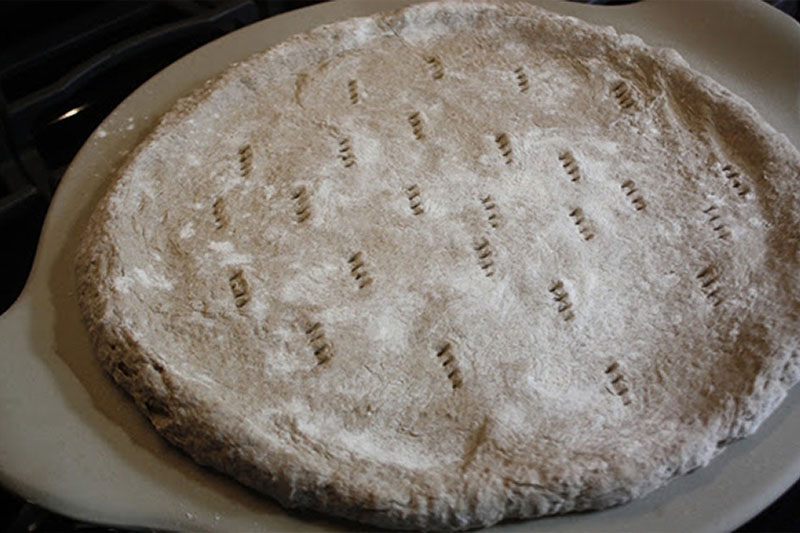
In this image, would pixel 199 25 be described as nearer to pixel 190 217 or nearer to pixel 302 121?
pixel 302 121

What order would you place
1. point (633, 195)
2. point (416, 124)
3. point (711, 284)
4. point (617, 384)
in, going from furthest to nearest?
1. point (416, 124)
2. point (633, 195)
3. point (711, 284)
4. point (617, 384)

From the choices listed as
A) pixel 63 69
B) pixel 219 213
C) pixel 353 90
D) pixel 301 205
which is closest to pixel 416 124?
pixel 353 90

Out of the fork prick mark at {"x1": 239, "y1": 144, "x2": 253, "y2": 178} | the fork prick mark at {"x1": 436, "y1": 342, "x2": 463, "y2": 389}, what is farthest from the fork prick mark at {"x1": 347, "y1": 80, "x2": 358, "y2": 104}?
the fork prick mark at {"x1": 436, "y1": 342, "x2": 463, "y2": 389}

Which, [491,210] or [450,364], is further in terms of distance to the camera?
[491,210]

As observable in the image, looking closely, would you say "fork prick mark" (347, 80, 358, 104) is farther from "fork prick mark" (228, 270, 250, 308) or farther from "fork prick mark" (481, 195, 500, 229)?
"fork prick mark" (228, 270, 250, 308)

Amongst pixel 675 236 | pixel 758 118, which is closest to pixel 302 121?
pixel 675 236

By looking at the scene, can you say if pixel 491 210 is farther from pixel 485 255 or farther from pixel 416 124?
pixel 416 124

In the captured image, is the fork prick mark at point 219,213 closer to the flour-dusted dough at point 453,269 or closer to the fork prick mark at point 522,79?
the flour-dusted dough at point 453,269
